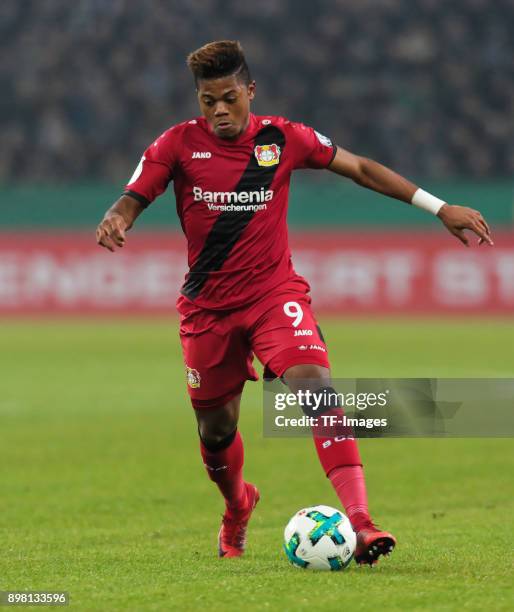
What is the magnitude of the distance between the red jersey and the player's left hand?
0.71m

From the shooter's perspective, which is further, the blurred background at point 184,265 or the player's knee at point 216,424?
the blurred background at point 184,265

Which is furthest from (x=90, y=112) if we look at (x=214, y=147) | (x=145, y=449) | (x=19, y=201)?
(x=214, y=147)

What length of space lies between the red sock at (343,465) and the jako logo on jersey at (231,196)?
102cm

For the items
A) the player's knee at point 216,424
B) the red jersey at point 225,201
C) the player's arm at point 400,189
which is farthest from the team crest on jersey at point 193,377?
the player's arm at point 400,189

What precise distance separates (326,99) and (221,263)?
62.5ft

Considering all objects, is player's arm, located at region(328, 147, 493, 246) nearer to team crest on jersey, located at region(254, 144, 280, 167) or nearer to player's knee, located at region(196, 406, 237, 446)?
team crest on jersey, located at region(254, 144, 280, 167)

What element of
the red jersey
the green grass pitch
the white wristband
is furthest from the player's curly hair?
the green grass pitch

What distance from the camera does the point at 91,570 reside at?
5238 mm

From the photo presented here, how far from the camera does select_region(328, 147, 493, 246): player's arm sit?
18.3 feet

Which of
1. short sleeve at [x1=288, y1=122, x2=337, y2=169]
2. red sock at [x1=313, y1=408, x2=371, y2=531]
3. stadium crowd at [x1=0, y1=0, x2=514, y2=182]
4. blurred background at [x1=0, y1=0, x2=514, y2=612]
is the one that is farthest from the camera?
stadium crowd at [x1=0, y1=0, x2=514, y2=182]

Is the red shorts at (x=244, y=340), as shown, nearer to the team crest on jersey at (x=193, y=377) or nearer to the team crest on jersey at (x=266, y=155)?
the team crest on jersey at (x=193, y=377)

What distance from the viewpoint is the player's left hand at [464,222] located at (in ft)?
18.0

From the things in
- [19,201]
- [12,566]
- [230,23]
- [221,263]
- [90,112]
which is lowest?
[12,566]

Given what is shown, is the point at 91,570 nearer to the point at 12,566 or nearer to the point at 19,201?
the point at 12,566
